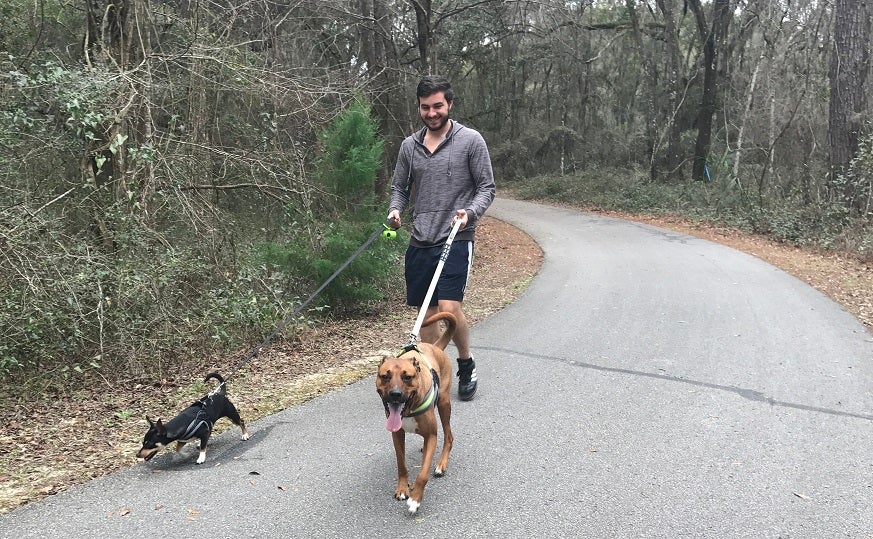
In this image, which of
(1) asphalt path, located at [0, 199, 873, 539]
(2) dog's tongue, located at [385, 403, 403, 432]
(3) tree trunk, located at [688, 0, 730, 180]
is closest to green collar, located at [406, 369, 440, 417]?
(2) dog's tongue, located at [385, 403, 403, 432]

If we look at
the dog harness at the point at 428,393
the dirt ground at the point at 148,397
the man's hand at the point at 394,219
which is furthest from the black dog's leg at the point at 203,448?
the man's hand at the point at 394,219

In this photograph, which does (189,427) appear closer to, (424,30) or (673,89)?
(424,30)

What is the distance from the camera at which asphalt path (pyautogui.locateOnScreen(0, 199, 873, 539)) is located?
3.22 meters

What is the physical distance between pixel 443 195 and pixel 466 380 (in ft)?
4.89

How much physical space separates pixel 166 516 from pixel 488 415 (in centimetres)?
229

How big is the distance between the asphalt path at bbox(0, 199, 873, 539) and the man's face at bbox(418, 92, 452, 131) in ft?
6.91

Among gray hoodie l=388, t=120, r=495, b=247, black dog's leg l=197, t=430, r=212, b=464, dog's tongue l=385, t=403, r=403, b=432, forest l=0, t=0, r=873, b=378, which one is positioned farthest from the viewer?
forest l=0, t=0, r=873, b=378

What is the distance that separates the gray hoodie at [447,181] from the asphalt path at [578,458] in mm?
1401

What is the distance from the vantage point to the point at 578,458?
3.97m

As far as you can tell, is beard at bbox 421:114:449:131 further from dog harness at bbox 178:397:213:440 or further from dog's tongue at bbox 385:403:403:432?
dog harness at bbox 178:397:213:440

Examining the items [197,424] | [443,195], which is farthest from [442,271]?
[197,424]

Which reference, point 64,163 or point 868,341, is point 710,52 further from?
point 64,163

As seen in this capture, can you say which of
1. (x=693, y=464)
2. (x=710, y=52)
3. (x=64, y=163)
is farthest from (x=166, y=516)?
(x=710, y=52)

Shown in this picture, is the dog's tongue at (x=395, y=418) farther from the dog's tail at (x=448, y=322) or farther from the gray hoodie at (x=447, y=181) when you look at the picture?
the gray hoodie at (x=447, y=181)
